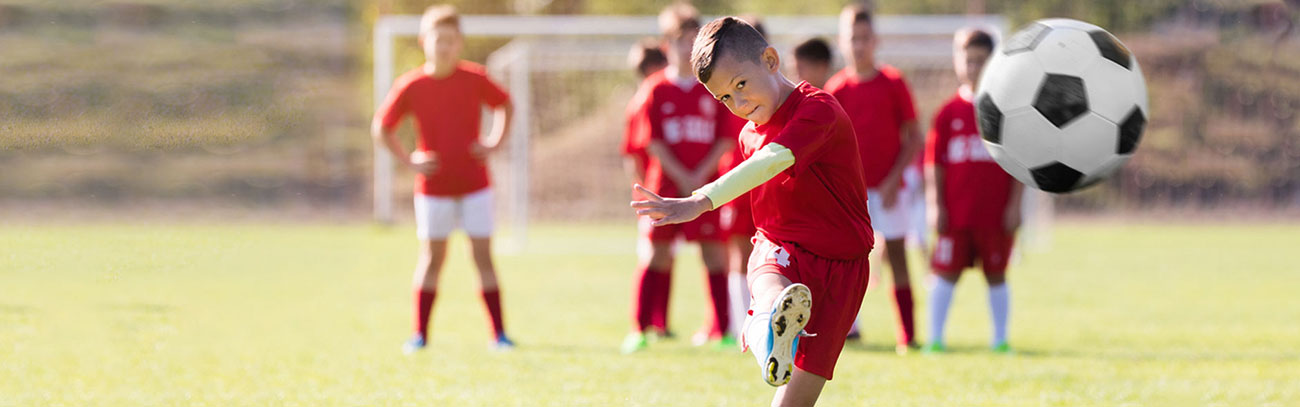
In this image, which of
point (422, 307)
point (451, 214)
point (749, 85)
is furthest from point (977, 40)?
point (422, 307)

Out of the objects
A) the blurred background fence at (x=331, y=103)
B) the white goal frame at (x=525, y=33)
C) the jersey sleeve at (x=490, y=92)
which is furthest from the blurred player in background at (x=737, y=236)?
the white goal frame at (x=525, y=33)

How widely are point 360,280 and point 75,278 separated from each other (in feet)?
8.55

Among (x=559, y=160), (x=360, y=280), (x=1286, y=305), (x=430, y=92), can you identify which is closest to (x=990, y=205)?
(x=430, y=92)

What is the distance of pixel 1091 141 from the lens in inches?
175

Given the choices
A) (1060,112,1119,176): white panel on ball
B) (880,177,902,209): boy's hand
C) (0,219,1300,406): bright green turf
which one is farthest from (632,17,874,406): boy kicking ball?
(880,177,902,209): boy's hand

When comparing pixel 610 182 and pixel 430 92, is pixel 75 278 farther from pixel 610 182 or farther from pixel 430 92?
pixel 610 182

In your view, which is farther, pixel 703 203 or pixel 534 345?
pixel 534 345

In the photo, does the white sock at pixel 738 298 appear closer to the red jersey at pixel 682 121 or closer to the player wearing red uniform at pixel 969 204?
Result: the red jersey at pixel 682 121

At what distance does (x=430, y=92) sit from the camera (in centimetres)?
668

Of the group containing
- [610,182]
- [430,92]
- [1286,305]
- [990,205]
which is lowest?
[610,182]

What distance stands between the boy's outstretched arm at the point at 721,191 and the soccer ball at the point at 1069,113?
4.61 feet

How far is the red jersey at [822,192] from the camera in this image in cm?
364

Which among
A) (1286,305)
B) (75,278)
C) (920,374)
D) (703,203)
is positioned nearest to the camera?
(703,203)

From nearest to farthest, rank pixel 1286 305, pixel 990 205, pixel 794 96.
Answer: pixel 794 96 → pixel 990 205 → pixel 1286 305
